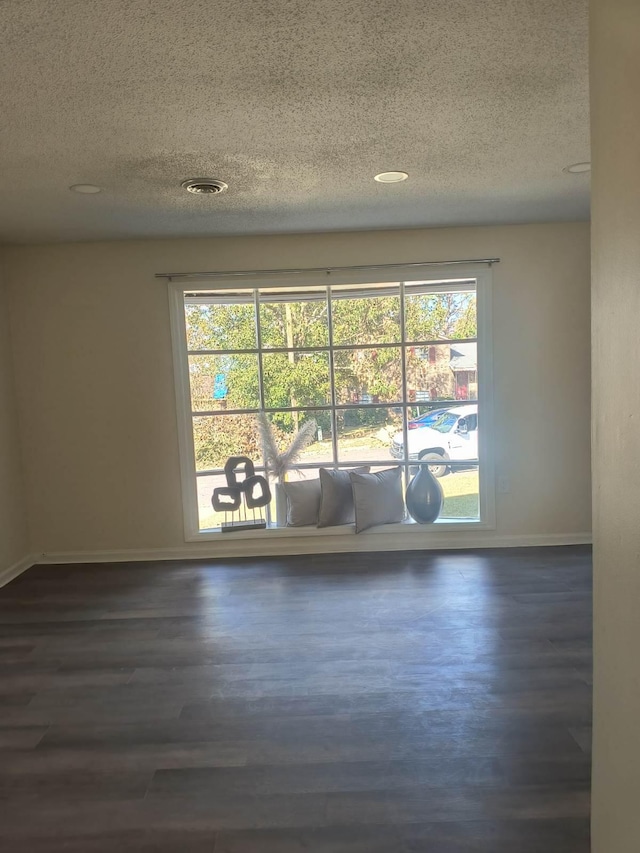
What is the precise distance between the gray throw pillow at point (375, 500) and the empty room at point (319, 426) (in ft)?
0.08

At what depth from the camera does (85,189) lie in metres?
2.86

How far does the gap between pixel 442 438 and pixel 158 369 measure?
221 centimetres

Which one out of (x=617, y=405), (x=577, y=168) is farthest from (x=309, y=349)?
(x=617, y=405)

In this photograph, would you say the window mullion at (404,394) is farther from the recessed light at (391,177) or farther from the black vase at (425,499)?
the recessed light at (391,177)

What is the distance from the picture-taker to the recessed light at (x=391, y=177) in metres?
2.82

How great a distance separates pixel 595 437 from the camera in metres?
1.08

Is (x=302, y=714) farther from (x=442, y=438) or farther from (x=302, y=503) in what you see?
(x=442, y=438)

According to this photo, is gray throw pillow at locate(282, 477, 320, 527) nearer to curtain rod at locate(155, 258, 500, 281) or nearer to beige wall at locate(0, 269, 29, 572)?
curtain rod at locate(155, 258, 500, 281)

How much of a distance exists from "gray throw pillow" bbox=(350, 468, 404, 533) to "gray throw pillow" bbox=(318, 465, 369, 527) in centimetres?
6

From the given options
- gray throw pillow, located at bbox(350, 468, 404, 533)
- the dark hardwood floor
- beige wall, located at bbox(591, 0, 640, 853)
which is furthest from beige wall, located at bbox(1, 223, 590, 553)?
beige wall, located at bbox(591, 0, 640, 853)

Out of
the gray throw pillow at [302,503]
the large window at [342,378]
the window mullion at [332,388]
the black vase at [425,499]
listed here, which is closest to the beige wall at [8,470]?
the large window at [342,378]

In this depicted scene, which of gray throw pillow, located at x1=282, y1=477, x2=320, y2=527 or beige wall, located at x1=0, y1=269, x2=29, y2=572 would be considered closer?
beige wall, located at x1=0, y1=269, x2=29, y2=572

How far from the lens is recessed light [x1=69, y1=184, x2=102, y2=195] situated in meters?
2.81

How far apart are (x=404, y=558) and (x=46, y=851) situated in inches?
111
